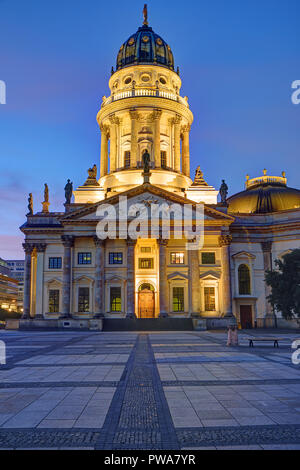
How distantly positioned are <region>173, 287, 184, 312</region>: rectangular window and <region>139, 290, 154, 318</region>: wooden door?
3.06m

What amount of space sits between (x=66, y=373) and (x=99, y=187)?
50.2m

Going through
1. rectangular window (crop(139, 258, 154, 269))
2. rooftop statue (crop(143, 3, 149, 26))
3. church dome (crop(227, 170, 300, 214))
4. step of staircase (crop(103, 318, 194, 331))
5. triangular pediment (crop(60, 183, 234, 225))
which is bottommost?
step of staircase (crop(103, 318, 194, 331))

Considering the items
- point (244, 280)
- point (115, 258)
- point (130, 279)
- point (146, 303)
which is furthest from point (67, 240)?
point (244, 280)

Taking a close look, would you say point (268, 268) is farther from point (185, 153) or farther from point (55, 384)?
point (55, 384)

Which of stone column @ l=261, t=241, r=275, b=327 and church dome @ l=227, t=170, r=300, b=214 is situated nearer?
stone column @ l=261, t=241, r=275, b=327

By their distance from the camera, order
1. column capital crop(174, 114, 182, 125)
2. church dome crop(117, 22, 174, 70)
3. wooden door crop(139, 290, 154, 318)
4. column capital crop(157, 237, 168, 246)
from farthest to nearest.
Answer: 1. church dome crop(117, 22, 174, 70)
2. column capital crop(174, 114, 182, 125)
3. wooden door crop(139, 290, 154, 318)
4. column capital crop(157, 237, 168, 246)

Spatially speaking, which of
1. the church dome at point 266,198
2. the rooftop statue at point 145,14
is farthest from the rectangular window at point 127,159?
the rooftop statue at point 145,14

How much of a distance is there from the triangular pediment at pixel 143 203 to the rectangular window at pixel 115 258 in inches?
199

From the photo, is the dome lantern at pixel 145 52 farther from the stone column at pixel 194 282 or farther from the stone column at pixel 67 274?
the stone column at pixel 194 282

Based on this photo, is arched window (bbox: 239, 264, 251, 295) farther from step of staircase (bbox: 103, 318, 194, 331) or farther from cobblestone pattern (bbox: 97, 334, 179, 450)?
cobblestone pattern (bbox: 97, 334, 179, 450)

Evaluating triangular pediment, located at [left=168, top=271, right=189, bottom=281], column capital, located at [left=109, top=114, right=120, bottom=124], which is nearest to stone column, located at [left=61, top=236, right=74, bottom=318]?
triangular pediment, located at [left=168, top=271, right=189, bottom=281]

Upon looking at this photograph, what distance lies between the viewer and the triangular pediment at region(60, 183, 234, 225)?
169ft

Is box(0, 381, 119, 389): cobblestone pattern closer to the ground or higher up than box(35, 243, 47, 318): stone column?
closer to the ground
